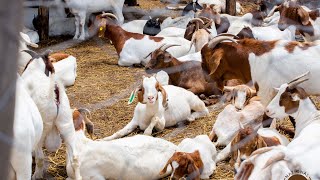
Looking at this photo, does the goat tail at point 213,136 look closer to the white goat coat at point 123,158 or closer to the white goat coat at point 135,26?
the white goat coat at point 123,158

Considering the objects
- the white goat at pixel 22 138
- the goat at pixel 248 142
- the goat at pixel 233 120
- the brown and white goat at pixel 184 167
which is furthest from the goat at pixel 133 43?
the white goat at pixel 22 138

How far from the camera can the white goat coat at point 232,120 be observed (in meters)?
3.08

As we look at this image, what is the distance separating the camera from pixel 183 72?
4.21 meters

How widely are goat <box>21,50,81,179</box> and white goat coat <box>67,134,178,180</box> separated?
0.15 ft

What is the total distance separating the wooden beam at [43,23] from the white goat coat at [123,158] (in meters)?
3.19

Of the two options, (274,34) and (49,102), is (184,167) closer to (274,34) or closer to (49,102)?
(49,102)

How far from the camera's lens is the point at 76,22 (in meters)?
5.93

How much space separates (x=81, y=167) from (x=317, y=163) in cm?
102

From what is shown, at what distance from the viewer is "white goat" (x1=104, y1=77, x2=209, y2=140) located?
324 centimetres

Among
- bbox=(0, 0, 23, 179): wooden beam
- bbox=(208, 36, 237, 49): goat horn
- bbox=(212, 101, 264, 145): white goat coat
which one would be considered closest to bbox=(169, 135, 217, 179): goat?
bbox=(212, 101, 264, 145): white goat coat

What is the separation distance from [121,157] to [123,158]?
0.01 metres

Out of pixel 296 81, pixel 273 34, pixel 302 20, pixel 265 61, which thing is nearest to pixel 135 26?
pixel 273 34

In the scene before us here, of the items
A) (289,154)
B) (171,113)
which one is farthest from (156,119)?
(289,154)

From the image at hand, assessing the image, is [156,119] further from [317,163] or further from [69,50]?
[69,50]
